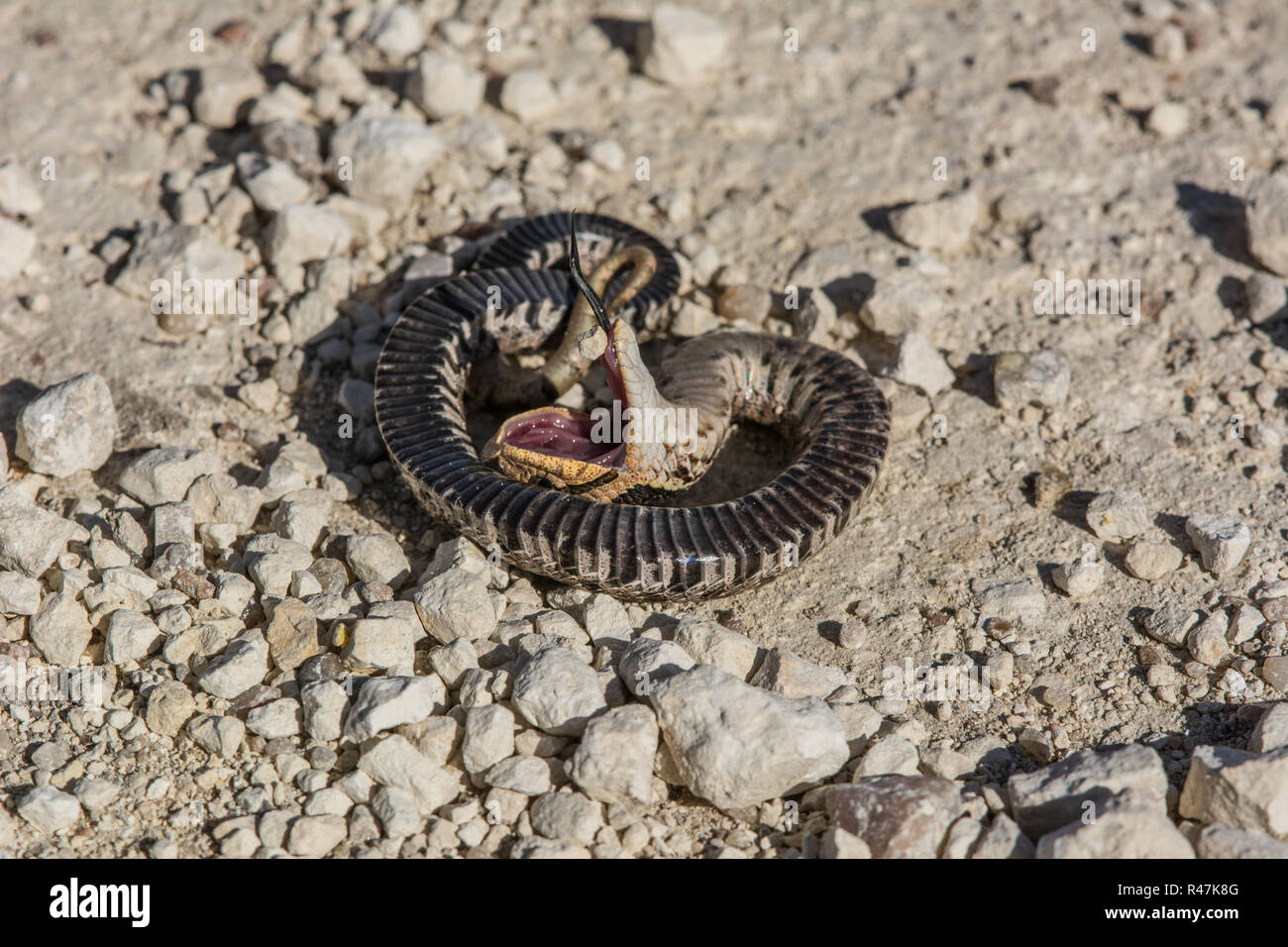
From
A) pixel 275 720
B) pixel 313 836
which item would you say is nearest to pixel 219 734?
pixel 275 720

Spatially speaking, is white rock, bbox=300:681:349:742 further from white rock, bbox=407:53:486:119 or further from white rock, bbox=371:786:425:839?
white rock, bbox=407:53:486:119

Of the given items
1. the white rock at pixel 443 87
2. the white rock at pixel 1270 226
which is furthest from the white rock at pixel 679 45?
the white rock at pixel 1270 226

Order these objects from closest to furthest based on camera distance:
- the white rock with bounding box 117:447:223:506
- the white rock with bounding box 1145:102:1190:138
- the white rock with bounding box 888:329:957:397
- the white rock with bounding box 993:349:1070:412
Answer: the white rock with bounding box 117:447:223:506
the white rock with bounding box 993:349:1070:412
the white rock with bounding box 888:329:957:397
the white rock with bounding box 1145:102:1190:138

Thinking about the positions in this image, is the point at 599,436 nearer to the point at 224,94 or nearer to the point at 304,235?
the point at 304,235

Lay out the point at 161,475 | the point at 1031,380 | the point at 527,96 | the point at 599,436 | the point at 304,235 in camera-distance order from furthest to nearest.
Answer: the point at 527,96
the point at 304,235
the point at 1031,380
the point at 599,436
the point at 161,475

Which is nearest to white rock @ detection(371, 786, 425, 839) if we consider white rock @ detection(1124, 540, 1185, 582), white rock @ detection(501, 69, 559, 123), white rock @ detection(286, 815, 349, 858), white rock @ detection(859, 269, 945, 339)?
white rock @ detection(286, 815, 349, 858)

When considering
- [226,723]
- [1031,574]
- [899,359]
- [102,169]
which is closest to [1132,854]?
[1031,574]

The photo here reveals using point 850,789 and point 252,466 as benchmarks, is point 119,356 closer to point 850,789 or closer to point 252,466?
point 252,466
